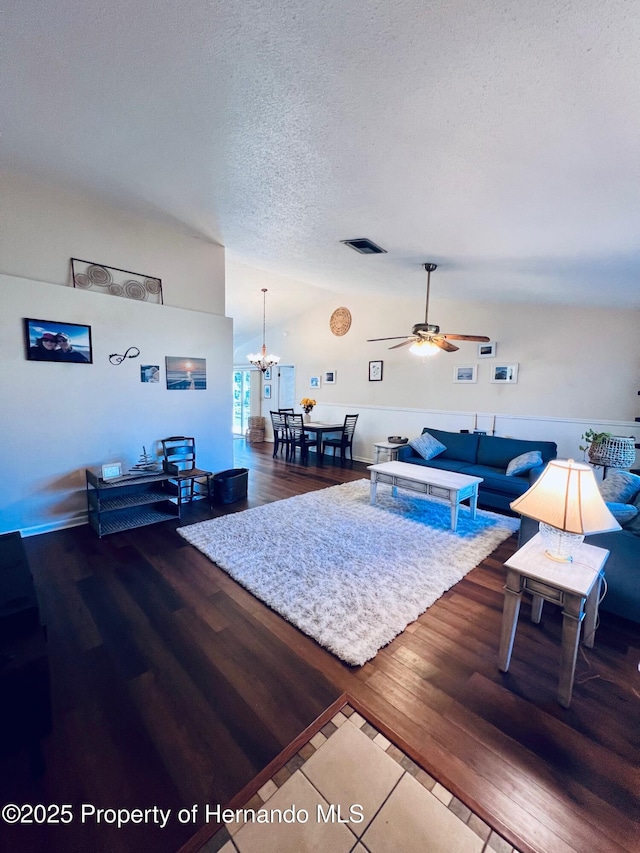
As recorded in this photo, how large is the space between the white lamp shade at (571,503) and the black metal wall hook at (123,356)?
4.04 meters

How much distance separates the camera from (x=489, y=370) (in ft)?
18.0

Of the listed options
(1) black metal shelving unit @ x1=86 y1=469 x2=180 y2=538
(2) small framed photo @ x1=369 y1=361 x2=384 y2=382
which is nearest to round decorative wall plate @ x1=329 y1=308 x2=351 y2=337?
(2) small framed photo @ x1=369 y1=361 x2=384 y2=382

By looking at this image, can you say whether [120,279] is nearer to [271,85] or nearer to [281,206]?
[281,206]

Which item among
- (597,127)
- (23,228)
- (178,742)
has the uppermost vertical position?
(23,228)

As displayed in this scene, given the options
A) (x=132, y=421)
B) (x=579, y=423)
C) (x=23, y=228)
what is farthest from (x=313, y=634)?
(x=579, y=423)

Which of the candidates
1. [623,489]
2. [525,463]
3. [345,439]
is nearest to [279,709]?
[623,489]

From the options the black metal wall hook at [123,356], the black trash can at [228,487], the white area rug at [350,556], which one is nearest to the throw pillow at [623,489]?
the white area rug at [350,556]

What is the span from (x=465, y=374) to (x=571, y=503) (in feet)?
14.6

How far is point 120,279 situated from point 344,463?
4.84 metres

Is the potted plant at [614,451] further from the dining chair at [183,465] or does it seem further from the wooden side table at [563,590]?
the dining chair at [183,465]

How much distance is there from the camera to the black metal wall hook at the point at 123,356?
3.73 m

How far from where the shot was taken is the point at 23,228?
10.5 feet

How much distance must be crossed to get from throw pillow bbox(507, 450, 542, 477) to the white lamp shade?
275 cm

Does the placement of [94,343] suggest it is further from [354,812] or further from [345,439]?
[345,439]
